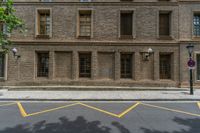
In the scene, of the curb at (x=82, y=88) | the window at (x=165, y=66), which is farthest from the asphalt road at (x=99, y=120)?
the window at (x=165, y=66)

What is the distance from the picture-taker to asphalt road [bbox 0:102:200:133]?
16.5 feet

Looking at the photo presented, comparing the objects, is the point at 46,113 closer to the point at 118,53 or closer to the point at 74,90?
the point at 74,90

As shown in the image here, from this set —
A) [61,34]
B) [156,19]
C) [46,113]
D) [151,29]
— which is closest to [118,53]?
[151,29]

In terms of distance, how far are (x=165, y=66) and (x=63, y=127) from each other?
12.0m

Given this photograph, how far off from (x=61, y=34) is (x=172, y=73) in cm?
1144

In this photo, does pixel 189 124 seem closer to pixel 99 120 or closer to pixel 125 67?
pixel 99 120

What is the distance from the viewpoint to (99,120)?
5949 mm

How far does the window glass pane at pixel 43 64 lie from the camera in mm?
13852

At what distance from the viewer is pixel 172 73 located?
13.5 meters

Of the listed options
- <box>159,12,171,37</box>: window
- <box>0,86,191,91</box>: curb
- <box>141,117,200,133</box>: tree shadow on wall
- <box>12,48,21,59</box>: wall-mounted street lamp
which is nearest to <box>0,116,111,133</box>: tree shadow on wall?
<box>141,117,200,133</box>: tree shadow on wall

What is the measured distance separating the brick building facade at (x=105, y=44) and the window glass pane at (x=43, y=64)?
10 cm

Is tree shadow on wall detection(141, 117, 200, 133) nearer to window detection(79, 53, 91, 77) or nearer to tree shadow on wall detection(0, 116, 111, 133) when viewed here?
tree shadow on wall detection(0, 116, 111, 133)

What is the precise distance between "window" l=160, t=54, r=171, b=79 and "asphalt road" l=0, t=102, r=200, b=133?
248 inches

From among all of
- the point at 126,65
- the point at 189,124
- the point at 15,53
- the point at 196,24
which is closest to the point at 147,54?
the point at 126,65
